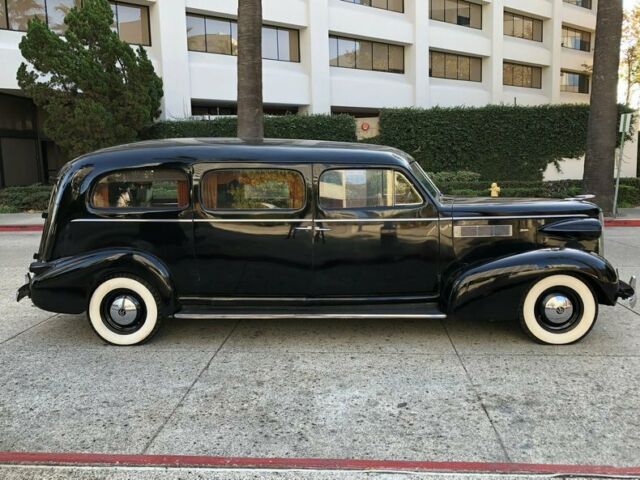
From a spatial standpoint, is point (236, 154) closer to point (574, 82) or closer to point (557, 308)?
point (557, 308)

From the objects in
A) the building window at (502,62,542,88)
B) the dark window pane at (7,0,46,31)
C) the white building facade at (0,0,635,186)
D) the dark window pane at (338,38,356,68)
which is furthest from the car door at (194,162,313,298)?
the building window at (502,62,542,88)

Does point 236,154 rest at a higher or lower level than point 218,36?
lower

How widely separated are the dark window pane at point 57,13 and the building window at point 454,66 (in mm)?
18943

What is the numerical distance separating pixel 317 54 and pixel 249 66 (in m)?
14.5

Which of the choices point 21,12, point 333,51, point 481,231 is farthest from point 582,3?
point 481,231

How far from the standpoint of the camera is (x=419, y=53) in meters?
29.4

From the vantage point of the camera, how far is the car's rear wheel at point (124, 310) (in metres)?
4.95

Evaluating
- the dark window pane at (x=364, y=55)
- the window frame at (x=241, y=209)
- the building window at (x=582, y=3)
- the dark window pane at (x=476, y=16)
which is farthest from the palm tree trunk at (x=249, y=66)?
the building window at (x=582, y=3)

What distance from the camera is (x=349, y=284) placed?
16.4 feet

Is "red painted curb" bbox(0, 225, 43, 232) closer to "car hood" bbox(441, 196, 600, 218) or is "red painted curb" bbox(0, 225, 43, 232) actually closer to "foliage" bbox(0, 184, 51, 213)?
"foliage" bbox(0, 184, 51, 213)

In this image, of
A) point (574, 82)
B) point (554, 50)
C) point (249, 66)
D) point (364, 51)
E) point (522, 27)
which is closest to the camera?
point (249, 66)

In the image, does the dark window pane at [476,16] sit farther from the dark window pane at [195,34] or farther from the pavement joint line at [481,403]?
the pavement joint line at [481,403]

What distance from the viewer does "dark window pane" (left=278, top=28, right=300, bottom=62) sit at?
84.7ft

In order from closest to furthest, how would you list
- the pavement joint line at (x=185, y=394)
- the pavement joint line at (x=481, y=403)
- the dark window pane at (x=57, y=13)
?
the pavement joint line at (x=481, y=403), the pavement joint line at (x=185, y=394), the dark window pane at (x=57, y=13)
